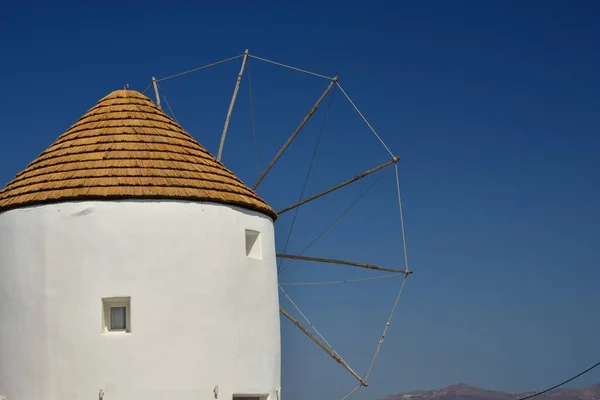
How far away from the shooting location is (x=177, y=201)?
2211 centimetres

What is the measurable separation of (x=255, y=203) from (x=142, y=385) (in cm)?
431

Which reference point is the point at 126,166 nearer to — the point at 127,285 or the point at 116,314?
the point at 127,285

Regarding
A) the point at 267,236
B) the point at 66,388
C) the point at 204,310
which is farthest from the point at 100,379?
the point at 267,236

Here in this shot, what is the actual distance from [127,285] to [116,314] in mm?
595

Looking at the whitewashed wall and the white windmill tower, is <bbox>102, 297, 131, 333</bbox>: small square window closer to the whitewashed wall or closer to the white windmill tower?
the white windmill tower

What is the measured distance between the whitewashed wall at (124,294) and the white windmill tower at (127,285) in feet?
0.06

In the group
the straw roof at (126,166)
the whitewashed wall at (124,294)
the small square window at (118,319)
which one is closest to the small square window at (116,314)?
the small square window at (118,319)

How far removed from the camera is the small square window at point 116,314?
70.7ft

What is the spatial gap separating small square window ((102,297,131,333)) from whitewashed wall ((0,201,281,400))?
165 millimetres

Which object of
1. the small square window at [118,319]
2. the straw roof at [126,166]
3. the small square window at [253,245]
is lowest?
the small square window at [118,319]

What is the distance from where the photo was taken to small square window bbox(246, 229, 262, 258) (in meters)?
23.5

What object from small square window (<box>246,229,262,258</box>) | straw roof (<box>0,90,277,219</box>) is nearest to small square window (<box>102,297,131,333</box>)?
straw roof (<box>0,90,277,219</box>)

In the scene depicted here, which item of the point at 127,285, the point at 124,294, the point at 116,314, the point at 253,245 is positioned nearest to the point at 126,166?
the point at 127,285

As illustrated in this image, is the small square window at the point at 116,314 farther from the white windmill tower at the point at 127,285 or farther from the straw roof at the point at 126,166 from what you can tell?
the straw roof at the point at 126,166
